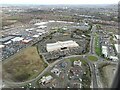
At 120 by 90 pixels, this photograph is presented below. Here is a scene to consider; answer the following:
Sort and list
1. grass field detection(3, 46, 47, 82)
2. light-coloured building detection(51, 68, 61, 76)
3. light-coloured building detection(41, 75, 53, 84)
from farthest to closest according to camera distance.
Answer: light-coloured building detection(51, 68, 61, 76), grass field detection(3, 46, 47, 82), light-coloured building detection(41, 75, 53, 84)

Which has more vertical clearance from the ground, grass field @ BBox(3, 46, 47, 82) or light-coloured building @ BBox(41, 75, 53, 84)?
grass field @ BBox(3, 46, 47, 82)

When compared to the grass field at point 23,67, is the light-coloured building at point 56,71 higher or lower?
lower

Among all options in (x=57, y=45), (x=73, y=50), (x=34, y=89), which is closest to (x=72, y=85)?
(x=34, y=89)

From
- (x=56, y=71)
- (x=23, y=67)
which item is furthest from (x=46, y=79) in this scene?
(x=23, y=67)

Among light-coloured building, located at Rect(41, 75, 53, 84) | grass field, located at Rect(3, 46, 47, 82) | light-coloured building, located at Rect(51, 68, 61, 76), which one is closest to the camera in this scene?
light-coloured building, located at Rect(41, 75, 53, 84)

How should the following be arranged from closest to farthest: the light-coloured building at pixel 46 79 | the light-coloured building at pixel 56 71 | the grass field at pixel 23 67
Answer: the light-coloured building at pixel 46 79 → the grass field at pixel 23 67 → the light-coloured building at pixel 56 71

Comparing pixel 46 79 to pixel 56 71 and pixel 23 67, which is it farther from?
pixel 23 67

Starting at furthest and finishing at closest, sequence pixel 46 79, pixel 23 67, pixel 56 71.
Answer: pixel 23 67 → pixel 56 71 → pixel 46 79

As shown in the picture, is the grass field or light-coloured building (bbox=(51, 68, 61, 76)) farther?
light-coloured building (bbox=(51, 68, 61, 76))
